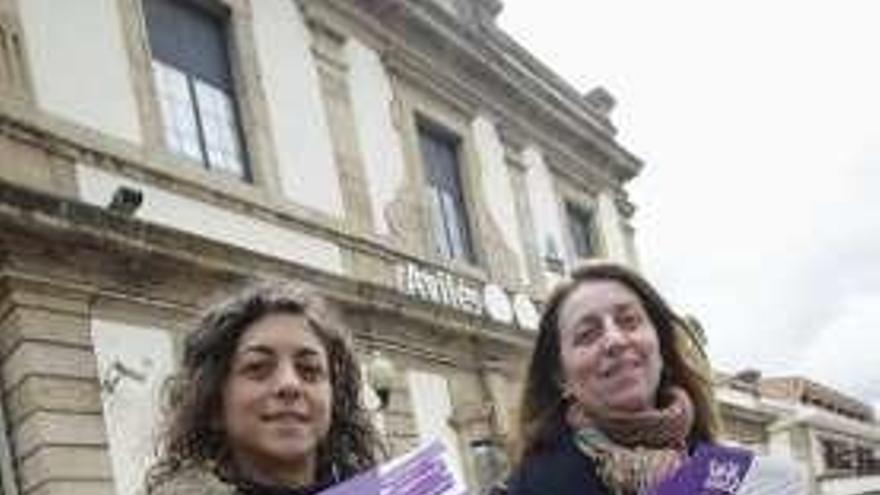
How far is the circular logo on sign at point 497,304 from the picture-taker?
18.4m

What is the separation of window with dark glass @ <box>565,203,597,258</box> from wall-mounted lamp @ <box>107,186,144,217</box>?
11493mm

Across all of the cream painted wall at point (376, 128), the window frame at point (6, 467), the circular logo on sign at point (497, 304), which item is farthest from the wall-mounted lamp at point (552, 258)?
the window frame at point (6, 467)

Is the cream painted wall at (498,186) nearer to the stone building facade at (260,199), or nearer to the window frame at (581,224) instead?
the stone building facade at (260,199)

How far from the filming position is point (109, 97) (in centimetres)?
1324

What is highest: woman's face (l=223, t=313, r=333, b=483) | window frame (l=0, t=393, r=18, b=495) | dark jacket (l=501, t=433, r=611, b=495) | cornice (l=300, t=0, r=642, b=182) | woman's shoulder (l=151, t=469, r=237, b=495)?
cornice (l=300, t=0, r=642, b=182)

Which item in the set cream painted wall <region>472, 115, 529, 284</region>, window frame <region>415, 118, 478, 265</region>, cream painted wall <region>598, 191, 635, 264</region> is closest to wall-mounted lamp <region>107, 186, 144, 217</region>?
window frame <region>415, 118, 478, 265</region>

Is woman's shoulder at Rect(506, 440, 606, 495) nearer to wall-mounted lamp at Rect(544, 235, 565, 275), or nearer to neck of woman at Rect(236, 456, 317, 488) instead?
neck of woman at Rect(236, 456, 317, 488)

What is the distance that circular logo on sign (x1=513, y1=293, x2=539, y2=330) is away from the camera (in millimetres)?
19109

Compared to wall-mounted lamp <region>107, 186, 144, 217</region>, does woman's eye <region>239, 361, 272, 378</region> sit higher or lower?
lower

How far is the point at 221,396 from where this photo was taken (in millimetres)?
3262

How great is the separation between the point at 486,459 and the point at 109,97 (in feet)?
18.8

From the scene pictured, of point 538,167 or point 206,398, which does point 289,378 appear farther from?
point 538,167

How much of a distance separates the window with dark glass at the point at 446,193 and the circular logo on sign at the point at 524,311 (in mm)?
655

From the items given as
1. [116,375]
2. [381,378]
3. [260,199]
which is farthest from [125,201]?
[381,378]
